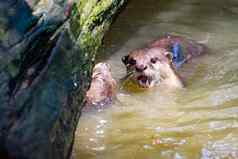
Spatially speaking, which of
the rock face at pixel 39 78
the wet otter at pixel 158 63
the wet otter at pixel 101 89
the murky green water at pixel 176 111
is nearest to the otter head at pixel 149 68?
the wet otter at pixel 158 63

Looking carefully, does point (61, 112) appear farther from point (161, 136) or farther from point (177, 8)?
point (177, 8)

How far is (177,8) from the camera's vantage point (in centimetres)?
941

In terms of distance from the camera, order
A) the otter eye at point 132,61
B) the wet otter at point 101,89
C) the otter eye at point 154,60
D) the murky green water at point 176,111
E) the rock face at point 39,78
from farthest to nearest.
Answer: the otter eye at point 154,60 → the otter eye at point 132,61 → the wet otter at point 101,89 → the murky green water at point 176,111 → the rock face at point 39,78

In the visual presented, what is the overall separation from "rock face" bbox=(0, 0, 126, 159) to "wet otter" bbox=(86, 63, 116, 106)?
1837 millimetres

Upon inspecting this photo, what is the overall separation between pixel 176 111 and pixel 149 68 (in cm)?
118

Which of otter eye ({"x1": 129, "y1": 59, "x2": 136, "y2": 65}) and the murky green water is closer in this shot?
the murky green water

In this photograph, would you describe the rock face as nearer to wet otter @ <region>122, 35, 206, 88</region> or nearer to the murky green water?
the murky green water

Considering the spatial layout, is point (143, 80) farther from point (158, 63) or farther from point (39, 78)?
point (39, 78)

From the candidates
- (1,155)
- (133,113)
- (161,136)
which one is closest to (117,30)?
(133,113)

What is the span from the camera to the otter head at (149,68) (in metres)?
6.61

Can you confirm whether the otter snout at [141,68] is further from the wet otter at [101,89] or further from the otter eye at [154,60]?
the wet otter at [101,89]

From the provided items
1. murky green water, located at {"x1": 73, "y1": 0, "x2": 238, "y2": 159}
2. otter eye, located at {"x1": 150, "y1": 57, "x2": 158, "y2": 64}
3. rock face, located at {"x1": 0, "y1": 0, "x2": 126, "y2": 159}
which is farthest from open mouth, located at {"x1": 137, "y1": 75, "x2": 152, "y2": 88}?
rock face, located at {"x1": 0, "y1": 0, "x2": 126, "y2": 159}

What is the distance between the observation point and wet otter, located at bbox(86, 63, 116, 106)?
234 inches

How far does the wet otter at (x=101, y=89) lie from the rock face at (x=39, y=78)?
184 centimetres
